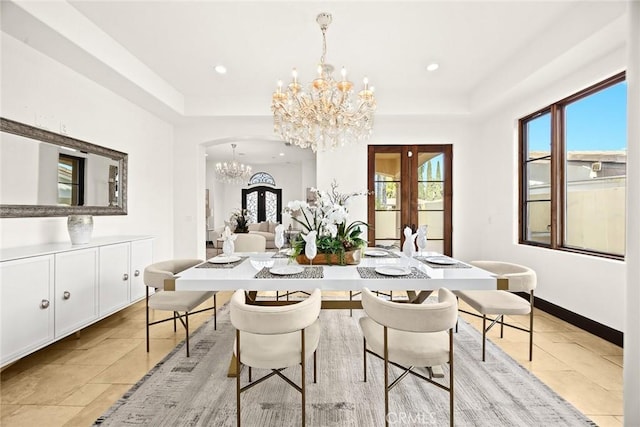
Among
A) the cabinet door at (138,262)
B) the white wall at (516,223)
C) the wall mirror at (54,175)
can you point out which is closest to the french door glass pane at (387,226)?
the white wall at (516,223)

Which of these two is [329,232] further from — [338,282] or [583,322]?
[583,322]

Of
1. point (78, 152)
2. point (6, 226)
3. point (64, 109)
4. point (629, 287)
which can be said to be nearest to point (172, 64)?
point (64, 109)

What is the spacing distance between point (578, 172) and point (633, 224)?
2357 mm

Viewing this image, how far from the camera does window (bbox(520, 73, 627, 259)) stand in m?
2.68

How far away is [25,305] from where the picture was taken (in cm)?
200

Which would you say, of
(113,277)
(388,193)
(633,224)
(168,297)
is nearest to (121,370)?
(168,297)

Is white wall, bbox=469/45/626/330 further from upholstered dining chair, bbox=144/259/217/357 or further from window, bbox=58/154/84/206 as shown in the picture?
window, bbox=58/154/84/206

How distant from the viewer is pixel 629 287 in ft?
4.09

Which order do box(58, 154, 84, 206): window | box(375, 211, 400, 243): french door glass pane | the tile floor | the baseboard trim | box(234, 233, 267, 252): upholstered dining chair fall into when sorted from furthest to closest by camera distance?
box(375, 211, 400, 243): french door glass pane
box(234, 233, 267, 252): upholstered dining chair
box(58, 154, 84, 206): window
the baseboard trim
the tile floor

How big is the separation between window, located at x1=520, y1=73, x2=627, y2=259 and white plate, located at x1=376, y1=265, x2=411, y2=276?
2.18 m

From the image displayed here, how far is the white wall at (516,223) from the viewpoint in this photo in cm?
258

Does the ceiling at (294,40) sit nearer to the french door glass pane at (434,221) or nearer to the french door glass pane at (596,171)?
the french door glass pane at (596,171)

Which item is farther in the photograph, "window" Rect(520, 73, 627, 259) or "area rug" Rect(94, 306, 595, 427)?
"window" Rect(520, 73, 627, 259)

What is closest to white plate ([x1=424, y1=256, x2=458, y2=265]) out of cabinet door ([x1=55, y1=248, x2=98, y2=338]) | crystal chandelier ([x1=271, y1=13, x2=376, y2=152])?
crystal chandelier ([x1=271, y1=13, x2=376, y2=152])
